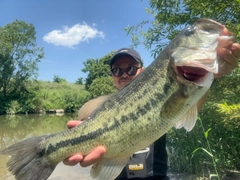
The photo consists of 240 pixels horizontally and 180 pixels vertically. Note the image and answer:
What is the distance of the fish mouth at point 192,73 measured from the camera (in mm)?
1952

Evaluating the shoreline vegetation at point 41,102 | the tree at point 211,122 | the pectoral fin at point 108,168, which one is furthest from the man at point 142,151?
the shoreline vegetation at point 41,102

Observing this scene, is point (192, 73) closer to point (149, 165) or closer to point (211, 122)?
point (149, 165)

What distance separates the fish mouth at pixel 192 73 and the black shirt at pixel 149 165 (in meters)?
1.23

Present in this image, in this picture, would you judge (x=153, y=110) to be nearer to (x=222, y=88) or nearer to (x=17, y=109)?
(x=222, y=88)

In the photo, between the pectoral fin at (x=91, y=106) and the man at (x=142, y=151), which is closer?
the man at (x=142, y=151)

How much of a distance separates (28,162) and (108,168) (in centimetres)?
72

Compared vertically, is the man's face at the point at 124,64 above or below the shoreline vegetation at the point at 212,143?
above

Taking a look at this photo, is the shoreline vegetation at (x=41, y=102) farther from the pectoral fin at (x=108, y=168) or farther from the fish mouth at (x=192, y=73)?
the fish mouth at (x=192, y=73)

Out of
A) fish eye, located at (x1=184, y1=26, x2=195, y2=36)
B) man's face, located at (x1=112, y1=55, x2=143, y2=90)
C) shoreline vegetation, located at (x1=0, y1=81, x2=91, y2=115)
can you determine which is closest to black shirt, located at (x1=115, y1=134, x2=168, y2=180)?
man's face, located at (x1=112, y1=55, x2=143, y2=90)

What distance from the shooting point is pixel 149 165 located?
2924 millimetres

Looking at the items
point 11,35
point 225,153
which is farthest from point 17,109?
point 225,153

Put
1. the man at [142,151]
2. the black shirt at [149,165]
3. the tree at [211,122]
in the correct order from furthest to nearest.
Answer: the tree at [211,122]
the black shirt at [149,165]
the man at [142,151]

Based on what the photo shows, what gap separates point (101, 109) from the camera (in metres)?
2.30

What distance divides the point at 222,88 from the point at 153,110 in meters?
4.30
